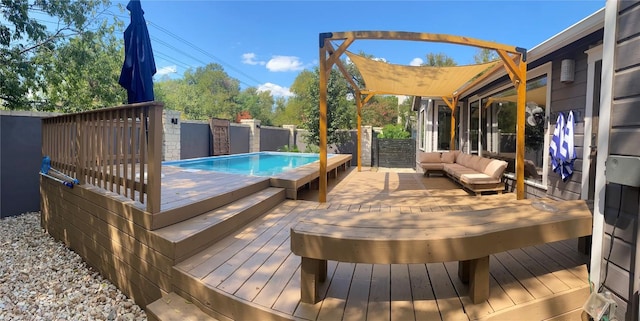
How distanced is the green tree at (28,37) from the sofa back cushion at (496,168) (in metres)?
9.06

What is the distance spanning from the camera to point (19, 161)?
5.31 meters

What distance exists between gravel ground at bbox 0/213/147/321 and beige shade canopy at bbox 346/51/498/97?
4.24m

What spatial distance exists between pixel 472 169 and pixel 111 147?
6.19 m

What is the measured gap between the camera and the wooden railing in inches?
97.1

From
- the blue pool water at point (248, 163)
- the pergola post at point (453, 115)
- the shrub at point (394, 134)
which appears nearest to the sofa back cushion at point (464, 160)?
the pergola post at point (453, 115)

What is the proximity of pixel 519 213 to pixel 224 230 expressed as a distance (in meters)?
2.45

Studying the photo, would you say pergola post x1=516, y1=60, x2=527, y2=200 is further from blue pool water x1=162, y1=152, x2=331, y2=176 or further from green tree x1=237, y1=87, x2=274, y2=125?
green tree x1=237, y1=87, x2=274, y2=125

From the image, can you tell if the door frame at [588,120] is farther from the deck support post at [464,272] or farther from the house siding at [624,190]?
the deck support post at [464,272]

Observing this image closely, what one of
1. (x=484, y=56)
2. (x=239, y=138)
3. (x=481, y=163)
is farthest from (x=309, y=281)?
(x=484, y=56)

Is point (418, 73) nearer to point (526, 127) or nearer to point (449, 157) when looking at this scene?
point (526, 127)

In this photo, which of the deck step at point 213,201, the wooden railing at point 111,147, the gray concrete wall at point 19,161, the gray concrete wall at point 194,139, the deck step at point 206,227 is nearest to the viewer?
the deck step at point 206,227

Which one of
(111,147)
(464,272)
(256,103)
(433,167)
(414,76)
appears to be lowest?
(464,272)

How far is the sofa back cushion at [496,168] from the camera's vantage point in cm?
507

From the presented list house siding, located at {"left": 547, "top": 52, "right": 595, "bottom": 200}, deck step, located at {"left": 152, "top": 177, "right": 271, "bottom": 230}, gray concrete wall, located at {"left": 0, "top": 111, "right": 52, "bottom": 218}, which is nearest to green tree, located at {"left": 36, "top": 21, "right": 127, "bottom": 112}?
gray concrete wall, located at {"left": 0, "top": 111, "right": 52, "bottom": 218}
